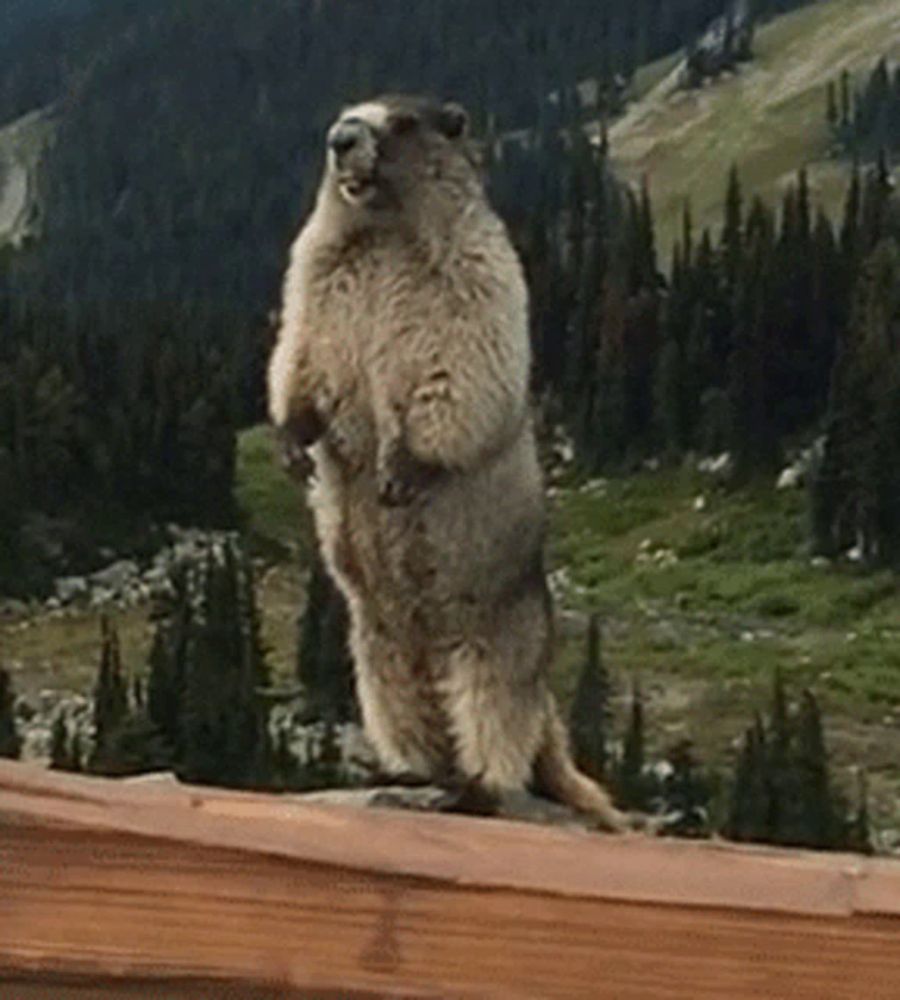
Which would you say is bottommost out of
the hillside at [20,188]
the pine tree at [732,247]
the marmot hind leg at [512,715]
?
the hillside at [20,188]

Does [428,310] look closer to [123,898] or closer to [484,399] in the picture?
[484,399]

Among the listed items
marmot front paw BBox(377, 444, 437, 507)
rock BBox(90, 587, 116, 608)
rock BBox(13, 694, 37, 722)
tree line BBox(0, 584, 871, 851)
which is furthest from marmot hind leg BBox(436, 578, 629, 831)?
rock BBox(90, 587, 116, 608)

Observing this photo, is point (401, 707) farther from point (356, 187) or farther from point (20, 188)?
point (20, 188)

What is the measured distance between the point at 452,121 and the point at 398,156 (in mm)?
247

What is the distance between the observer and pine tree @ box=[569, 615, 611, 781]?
36.7m

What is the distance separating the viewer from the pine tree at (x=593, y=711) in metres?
36.7

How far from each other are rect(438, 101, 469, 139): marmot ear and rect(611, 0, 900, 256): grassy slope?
375 feet

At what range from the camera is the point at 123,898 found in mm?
2572

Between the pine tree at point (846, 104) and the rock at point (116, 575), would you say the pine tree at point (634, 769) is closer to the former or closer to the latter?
the rock at point (116, 575)

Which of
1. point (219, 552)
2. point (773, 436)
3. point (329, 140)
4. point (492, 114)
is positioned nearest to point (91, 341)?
point (219, 552)

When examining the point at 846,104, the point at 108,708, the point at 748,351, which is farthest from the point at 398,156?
the point at 846,104

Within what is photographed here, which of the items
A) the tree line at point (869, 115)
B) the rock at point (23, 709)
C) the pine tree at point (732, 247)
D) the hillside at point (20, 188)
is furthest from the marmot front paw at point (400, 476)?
the hillside at point (20, 188)

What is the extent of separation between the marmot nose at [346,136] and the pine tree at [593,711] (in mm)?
27077

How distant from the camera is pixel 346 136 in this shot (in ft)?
26.0
